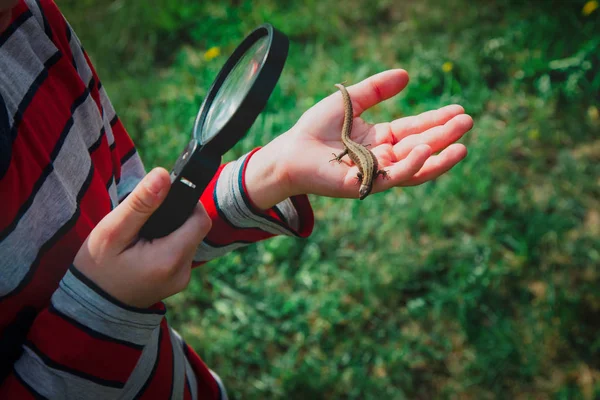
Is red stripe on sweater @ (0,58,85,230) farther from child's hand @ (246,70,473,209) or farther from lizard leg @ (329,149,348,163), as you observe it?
lizard leg @ (329,149,348,163)

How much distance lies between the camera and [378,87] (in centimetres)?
241

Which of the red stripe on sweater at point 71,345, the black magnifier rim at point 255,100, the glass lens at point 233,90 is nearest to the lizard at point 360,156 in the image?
the glass lens at point 233,90

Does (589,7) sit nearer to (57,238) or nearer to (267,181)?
(267,181)

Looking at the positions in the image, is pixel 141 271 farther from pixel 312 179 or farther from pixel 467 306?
pixel 467 306

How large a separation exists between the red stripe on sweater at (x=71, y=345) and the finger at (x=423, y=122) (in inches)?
63.0

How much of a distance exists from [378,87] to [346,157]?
1.18 feet

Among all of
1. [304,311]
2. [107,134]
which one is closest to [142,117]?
[304,311]

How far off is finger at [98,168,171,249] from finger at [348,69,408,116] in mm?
1324

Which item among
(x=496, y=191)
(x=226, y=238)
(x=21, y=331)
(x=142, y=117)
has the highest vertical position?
(x=21, y=331)

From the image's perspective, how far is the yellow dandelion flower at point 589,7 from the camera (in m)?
4.83

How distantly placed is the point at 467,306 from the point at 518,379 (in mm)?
548

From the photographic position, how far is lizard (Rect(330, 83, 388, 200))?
237 cm

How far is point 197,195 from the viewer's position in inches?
55.9

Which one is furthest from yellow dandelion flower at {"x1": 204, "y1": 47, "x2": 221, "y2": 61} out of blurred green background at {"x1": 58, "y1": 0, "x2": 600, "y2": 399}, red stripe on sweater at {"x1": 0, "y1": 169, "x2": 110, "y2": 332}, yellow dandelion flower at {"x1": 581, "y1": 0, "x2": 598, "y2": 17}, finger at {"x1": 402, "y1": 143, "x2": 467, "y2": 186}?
red stripe on sweater at {"x1": 0, "y1": 169, "x2": 110, "y2": 332}
